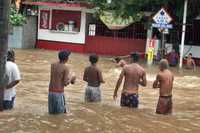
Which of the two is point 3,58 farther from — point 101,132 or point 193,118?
point 193,118

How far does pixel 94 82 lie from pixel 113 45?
60.0ft

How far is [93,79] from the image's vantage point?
13539 millimetres

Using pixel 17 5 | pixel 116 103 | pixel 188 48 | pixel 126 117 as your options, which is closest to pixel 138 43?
pixel 188 48

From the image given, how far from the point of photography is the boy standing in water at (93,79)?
13461 mm

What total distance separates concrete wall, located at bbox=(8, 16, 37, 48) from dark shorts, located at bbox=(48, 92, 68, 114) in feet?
70.6

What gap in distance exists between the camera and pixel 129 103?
12703 millimetres

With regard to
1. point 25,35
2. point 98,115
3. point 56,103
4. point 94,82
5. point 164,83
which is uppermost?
point 25,35

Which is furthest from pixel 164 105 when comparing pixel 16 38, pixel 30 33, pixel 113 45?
pixel 30 33

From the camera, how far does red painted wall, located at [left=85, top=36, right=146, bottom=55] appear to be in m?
31.1

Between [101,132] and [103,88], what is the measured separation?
7.36m

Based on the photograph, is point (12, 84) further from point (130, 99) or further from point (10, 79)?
point (130, 99)

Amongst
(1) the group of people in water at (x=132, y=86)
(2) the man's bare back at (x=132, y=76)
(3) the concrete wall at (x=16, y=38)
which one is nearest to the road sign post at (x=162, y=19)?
(3) the concrete wall at (x=16, y=38)

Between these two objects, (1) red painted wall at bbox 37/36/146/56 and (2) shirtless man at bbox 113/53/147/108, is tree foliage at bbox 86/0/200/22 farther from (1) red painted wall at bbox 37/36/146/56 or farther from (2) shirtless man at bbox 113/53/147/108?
(2) shirtless man at bbox 113/53/147/108

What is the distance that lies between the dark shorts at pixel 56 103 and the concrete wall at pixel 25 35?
21527mm
